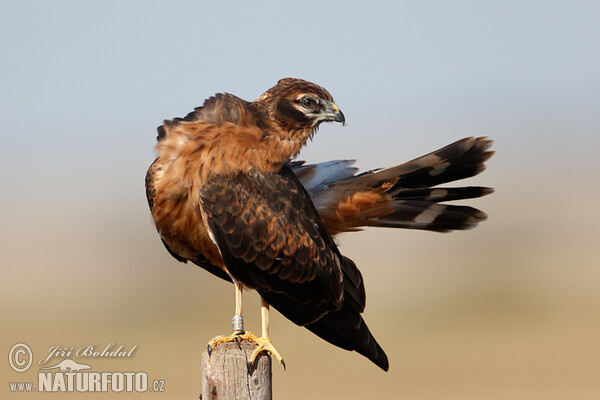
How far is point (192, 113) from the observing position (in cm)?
672

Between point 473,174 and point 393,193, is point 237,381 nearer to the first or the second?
point 393,193

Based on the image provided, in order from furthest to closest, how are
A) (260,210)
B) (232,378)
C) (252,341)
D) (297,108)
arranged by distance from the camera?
(297,108), (260,210), (252,341), (232,378)

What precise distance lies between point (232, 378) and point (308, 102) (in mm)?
2355

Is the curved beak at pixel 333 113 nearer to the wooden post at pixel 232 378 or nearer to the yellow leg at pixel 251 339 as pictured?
the yellow leg at pixel 251 339

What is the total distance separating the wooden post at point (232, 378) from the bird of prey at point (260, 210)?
13.5 inches

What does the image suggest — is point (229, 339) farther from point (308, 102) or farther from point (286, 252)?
point (308, 102)

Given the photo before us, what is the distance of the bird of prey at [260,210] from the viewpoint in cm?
625

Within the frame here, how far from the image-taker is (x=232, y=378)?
5.40 meters

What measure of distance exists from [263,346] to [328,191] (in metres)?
2.05

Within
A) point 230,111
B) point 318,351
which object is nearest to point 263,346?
point 230,111

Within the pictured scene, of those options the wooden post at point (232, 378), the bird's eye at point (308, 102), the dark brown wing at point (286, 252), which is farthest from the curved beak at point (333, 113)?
the wooden post at point (232, 378)

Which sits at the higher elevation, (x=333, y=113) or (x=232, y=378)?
(x=333, y=113)

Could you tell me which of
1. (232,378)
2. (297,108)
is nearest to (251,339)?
(232,378)

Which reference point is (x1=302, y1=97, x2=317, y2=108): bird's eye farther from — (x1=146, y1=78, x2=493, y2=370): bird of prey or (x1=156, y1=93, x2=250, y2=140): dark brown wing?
(x1=156, y1=93, x2=250, y2=140): dark brown wing
